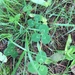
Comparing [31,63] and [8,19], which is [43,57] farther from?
[8,19]

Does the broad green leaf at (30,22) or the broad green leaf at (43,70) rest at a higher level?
the broad green leaf at (30,22)

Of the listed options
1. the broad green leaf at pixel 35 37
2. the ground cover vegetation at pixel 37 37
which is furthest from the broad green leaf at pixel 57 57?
the broad green leaf at pixel 35 37

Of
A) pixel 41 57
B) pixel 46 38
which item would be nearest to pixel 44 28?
pixel 46 38

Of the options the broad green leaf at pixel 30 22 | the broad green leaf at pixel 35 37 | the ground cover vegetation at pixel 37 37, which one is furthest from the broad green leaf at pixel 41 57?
the broad green leaf at pixel 30 22

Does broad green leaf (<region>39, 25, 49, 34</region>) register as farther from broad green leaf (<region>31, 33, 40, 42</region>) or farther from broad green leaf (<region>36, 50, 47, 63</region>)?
broad green leaf (<region>36, 50, 47, 63</region>)

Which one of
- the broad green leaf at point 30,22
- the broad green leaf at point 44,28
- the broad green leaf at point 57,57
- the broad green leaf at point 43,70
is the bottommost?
the broad green leaf at point 43,70

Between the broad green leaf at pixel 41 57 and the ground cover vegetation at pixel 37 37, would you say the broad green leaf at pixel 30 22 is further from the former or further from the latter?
the broad green leaf at pixel 41 57

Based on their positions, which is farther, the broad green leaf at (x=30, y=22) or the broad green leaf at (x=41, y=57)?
the broad green leaf at (x=30, y=22)

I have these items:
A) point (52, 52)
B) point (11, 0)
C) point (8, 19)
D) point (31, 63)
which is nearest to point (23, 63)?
point (31, 63)

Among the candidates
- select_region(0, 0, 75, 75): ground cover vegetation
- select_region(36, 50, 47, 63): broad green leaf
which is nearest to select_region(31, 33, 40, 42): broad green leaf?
select_region(0, 0, 75, 75): ground cover vegetation
